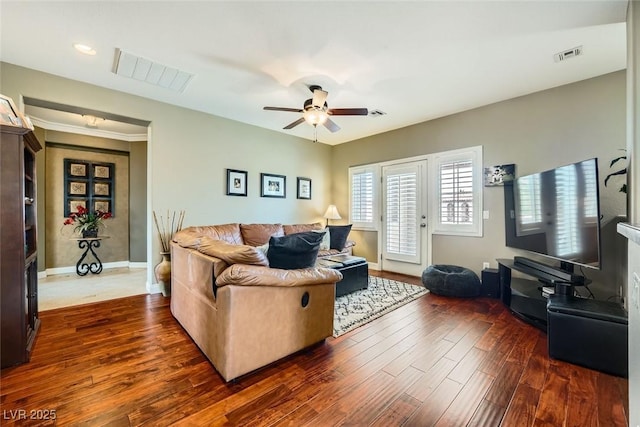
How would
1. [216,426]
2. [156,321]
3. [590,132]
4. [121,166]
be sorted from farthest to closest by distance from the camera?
1. [121,166]
2. [590,132]
3. [156,321]
4. [216,426]

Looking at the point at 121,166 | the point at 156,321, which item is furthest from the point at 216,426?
the point at 121,166

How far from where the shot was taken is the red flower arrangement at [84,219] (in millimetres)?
4738

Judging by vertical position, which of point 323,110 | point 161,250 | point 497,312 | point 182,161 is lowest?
point 497,312

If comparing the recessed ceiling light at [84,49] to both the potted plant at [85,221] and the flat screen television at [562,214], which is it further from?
the flat screen television at [562,214]

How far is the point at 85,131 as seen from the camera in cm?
495

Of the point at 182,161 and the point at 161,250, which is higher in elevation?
the point at 182,161

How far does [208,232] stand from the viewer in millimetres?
3762

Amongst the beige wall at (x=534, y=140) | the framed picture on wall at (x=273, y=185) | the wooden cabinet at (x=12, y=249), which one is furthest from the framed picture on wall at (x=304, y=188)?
the wooden cabinet at (x=12, y=249)

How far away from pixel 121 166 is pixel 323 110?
473 centimetres

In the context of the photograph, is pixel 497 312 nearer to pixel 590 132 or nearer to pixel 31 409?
pixel 590 132

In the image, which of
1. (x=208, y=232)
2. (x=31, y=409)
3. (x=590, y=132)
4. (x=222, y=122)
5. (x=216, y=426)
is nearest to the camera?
(x=216, y=426)

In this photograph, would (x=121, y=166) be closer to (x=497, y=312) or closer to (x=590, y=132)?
(x=497, y=312)

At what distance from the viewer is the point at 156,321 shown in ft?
9.17

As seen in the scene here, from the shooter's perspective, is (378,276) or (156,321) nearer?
(156,321)
